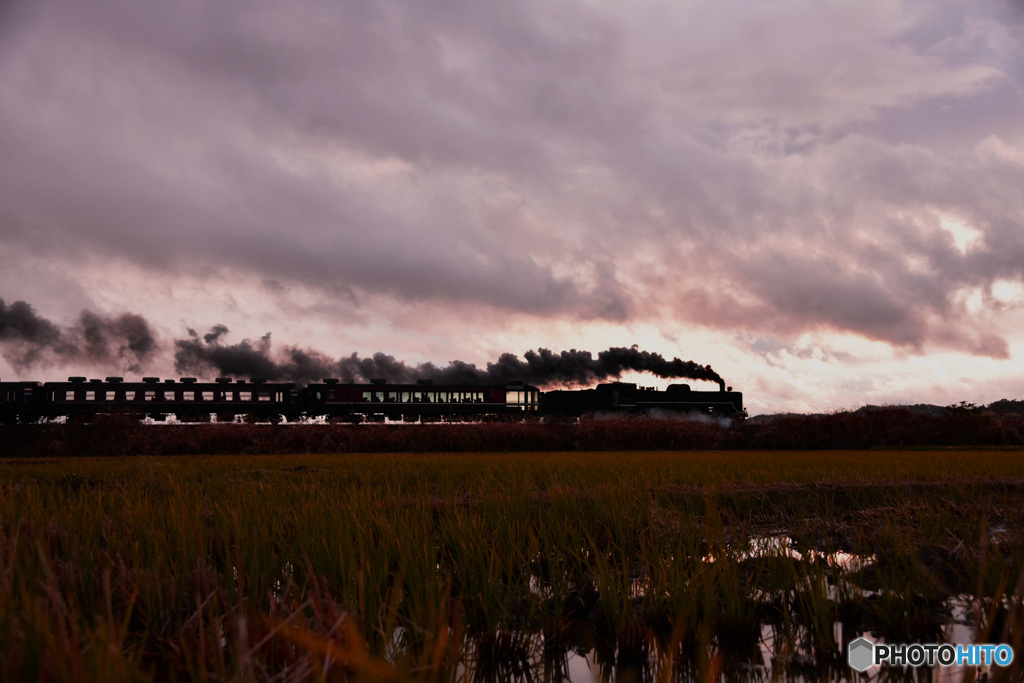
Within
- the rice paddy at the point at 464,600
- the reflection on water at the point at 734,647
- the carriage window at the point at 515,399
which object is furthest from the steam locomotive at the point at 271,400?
the reflection on water at the point at 734,647

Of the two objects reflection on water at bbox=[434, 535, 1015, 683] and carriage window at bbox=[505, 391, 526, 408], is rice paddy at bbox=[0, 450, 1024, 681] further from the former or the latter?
carriage window at bbox=[505, 391, 526, 408]

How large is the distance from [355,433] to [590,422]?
8725 millimetres

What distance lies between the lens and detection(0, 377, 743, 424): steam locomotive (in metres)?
30.9

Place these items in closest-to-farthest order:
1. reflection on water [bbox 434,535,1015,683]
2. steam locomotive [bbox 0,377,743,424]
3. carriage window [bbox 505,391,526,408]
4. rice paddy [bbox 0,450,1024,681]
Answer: rice paddy [bbox 0,450,1024,681] < reflection on water [bbox 434,535,1015,683] < steam locomotive [bbox 0,377,743,424] < carriage window [bbox 505,391,526,408]

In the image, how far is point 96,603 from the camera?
86.1 inches

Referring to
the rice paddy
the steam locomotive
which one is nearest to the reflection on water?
the rice paddy

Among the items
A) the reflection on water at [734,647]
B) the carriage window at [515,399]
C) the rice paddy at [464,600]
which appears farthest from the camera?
the carriage window at [515,399]

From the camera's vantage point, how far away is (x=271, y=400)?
32906 mm

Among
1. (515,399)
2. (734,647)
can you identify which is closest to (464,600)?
(734,647)

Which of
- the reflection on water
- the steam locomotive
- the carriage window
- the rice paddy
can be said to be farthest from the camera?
the carriage window

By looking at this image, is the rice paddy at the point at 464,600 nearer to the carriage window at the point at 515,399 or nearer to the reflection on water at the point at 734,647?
the reflection on water at the point at 734,647

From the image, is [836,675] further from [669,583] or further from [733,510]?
[733,510]

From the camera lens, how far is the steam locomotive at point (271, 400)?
30.9m

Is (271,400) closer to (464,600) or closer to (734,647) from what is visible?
(464,600)
